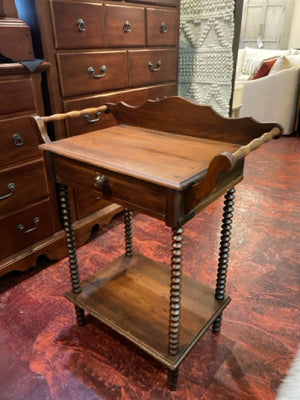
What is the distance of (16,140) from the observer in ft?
5.01

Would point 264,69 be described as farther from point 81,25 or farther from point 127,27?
point 81,25

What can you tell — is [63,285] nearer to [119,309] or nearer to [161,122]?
[119,309]

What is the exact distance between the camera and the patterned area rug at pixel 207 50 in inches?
98.3

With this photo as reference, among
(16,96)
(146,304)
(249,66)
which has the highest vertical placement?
(16,96)

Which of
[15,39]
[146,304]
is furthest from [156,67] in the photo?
[146,304]

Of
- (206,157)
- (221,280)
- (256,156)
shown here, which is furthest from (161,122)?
(256,156)

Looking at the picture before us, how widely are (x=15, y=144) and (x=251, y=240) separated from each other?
4.79ft

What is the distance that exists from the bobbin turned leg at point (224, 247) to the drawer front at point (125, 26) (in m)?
1.15

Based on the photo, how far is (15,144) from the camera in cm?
153

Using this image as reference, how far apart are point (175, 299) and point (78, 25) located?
1.36m

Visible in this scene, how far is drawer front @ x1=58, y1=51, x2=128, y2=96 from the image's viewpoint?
1.65 meters

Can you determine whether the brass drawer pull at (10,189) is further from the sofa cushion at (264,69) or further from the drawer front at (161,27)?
the sofa cushion at (264,69)

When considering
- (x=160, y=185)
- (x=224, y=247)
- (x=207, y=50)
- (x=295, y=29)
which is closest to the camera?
(x=160, y=185)

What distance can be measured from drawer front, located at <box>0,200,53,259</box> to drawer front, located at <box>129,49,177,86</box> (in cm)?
94
